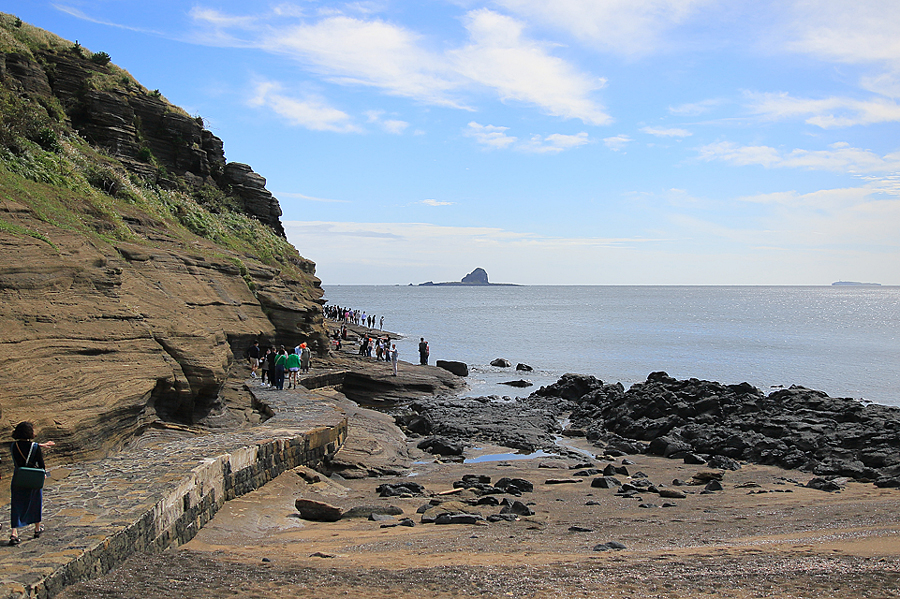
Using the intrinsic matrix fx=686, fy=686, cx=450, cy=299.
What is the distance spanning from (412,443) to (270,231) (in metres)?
20.3

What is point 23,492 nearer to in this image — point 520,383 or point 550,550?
point 550,550

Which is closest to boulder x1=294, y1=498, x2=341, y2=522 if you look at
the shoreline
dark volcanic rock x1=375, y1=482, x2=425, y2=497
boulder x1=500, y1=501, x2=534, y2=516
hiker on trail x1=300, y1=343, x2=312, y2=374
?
the shoreline

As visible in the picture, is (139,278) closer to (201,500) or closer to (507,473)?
(201,500)

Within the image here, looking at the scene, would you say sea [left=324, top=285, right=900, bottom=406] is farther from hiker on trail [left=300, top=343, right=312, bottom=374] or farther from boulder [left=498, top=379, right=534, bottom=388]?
hiker on trail [left=300, top=343, right=312, bottom=374]

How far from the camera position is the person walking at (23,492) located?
7172 mm

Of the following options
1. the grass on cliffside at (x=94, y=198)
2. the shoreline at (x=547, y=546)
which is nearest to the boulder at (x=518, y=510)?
the shoreline at (x=547, y=546)

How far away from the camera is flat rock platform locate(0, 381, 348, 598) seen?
6.84 metres

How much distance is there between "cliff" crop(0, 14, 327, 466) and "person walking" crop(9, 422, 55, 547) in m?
3.08

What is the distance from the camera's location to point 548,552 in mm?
9211

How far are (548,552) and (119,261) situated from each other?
13.2m

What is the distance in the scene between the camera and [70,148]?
25.9 metres

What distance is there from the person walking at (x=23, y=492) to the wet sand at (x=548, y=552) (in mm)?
1085

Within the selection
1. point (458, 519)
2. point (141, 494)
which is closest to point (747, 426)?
point (458, 519)

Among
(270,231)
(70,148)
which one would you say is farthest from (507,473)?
(270,231)
